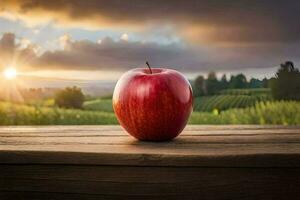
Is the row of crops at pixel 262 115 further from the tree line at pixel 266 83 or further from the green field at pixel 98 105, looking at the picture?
the green field at pixel 98 105

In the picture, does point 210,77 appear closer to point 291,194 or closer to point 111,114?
point 111,114

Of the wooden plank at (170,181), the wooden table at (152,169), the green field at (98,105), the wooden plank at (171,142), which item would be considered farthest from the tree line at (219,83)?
the wooden plank at (170,181)

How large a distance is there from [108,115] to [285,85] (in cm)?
115

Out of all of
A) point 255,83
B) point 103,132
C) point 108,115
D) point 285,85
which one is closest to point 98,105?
point 108,115

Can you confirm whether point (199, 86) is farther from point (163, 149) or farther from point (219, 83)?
point (163, 149)

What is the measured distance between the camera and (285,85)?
356 cm

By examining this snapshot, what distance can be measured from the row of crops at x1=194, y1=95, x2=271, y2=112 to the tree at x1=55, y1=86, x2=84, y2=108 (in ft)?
2.47

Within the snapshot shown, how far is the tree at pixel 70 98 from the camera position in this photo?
3.69 metres

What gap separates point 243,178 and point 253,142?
0.22 metres

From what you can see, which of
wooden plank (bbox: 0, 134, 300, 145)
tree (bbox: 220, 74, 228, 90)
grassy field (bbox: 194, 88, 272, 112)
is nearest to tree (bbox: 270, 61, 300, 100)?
grassy field (bbox: 194, 88, 272, 112)

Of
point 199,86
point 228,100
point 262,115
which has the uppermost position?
point 199,86

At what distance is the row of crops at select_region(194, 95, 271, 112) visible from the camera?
11.9 feet

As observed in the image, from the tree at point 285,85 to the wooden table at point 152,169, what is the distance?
72.5 inches

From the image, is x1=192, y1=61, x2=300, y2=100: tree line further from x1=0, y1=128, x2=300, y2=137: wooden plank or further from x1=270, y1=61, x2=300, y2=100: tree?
x1=0, y1=128, x2=300, y2=137: wooden plank
